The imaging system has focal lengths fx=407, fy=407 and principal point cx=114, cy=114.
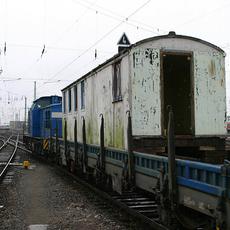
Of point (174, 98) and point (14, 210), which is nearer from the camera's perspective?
point (14, 210)

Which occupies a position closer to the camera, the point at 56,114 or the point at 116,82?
the point at 116,82

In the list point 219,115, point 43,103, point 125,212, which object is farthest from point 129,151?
point 43,103

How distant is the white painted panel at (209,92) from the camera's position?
8.23 metres

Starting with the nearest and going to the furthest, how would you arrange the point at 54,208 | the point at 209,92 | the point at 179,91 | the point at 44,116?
the point at 209,92, the point at 54,208, the point at 179,91, the point at 44,116

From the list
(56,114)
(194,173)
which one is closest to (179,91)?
(194,173)

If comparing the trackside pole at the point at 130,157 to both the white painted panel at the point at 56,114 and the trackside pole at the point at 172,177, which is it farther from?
the white painted panel at the point at 56,114

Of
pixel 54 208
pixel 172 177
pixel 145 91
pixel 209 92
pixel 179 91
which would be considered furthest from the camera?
pixel 179 91

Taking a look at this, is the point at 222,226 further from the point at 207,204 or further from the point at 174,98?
the point at 174,98

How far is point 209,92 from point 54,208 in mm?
4381

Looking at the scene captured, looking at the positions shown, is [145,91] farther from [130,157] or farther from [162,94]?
[130,157]

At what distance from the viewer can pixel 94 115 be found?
11234 mm

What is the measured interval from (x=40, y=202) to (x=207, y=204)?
596 centimetres

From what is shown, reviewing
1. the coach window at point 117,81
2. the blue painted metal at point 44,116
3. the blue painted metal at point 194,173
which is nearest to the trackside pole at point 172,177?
the blue painted metal at point 194,173

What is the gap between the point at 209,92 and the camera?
327 inches
